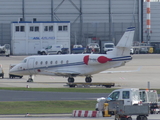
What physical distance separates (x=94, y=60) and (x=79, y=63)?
192cm

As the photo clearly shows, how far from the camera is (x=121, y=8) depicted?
113 metres

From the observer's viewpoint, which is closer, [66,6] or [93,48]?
[93,48]

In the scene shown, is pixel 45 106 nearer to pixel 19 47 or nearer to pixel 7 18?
pixel 19 47

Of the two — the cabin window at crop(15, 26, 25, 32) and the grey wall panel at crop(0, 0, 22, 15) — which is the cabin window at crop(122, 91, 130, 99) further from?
the grey wall panel at crop(0, 0, 22, 15)

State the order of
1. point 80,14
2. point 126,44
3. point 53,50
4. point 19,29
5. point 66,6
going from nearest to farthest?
point 126,44
point 53,50
point 19,29
point 66,6
point 80,14

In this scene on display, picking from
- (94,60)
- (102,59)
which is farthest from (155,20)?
(102,59)

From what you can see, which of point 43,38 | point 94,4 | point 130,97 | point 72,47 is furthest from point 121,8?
point 130,97

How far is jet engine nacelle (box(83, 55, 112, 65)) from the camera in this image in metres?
47.5

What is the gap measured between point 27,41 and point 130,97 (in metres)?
75.7

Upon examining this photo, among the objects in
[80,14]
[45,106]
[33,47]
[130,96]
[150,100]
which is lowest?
[45,106]

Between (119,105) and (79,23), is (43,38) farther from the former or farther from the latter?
(119,105)

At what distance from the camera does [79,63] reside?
162ft

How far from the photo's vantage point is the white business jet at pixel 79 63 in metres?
46.6

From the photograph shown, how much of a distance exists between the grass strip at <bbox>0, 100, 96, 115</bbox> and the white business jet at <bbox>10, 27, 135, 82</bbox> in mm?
13686
